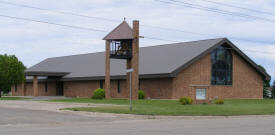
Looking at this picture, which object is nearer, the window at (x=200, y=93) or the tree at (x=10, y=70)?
the window at (x=200, y=93)

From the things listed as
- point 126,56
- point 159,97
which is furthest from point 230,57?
point 126,56

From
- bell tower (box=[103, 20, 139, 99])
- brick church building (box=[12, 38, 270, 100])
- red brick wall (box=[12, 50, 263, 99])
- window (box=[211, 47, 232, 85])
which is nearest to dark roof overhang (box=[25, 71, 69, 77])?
brick church building (box=[12, 38, 270, 100])

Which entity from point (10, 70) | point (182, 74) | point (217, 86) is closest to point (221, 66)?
point (217, 86)

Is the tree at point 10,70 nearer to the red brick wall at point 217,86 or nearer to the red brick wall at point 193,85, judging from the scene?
the red brick wall at point 193,85

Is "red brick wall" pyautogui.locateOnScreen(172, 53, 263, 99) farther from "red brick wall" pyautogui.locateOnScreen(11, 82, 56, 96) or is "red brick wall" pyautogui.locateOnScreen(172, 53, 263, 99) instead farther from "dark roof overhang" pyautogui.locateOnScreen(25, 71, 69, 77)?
"red brick wall" pyautogui.locateOnScreen(11, 82, 56, 96)

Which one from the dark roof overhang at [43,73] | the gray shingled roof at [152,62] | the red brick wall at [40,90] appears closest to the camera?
the gray shingled roof at [152,62]

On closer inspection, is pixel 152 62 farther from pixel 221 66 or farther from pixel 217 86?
pixel 221 66

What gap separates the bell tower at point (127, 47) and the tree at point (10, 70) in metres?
14.5

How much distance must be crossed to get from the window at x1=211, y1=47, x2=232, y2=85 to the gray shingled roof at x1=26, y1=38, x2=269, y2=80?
138 centimetres

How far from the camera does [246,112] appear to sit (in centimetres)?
2941

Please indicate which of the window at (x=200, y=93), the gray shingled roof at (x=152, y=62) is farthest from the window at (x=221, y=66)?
the window at (x=200, y=93)

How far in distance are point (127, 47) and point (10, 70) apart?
1753 cm

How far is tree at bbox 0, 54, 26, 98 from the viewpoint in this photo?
185 ft

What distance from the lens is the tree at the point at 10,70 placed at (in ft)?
185
